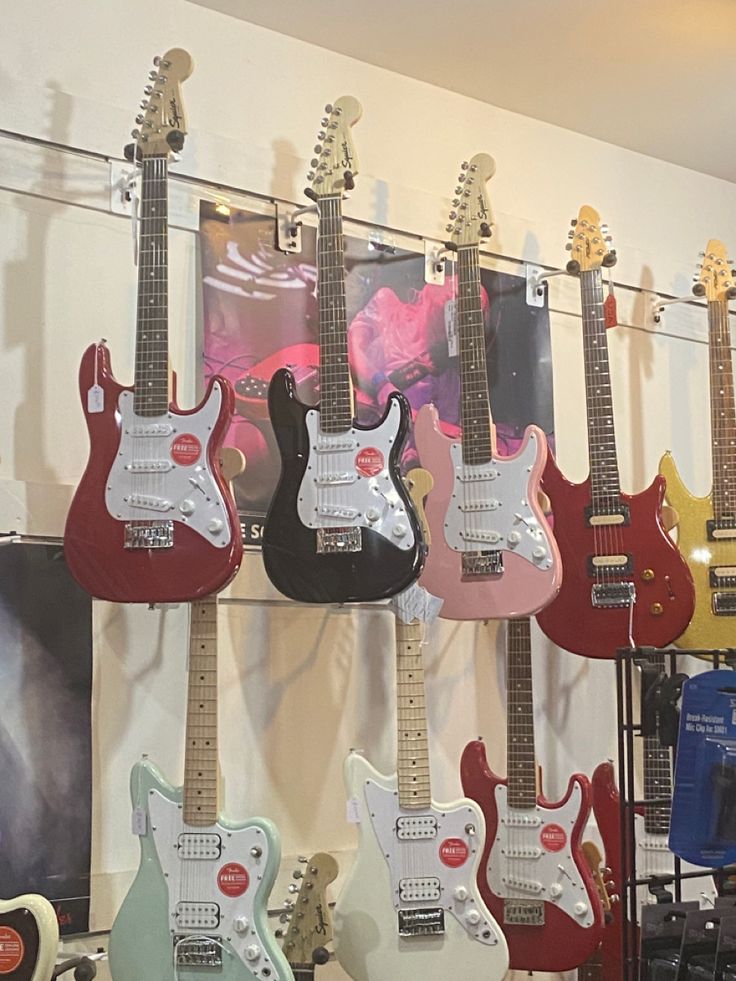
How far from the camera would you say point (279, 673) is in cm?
290

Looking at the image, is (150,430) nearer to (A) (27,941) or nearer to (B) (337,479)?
(B) (337,479)

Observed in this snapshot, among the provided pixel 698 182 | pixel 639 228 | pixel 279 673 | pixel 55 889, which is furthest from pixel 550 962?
pixel 698 182

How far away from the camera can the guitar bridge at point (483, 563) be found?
2768mm

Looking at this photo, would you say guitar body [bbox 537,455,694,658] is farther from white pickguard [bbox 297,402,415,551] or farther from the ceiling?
the ceiling

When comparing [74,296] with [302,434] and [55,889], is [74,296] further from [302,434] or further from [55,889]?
[55,889]

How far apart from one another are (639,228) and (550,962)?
2.14m

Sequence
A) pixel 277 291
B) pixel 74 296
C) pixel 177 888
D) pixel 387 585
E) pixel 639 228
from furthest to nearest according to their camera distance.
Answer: pixel 639 228 → pixel 277 291 → pixel 74 296 → pixel 387 585 → pixel 177 888

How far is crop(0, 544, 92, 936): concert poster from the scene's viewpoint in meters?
2.49

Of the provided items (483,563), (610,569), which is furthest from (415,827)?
(610,569)

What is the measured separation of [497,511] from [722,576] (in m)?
0.75

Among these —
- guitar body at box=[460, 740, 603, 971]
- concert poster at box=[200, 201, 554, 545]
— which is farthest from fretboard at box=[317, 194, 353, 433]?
guitar body at box=[460, 740, 603, 971]

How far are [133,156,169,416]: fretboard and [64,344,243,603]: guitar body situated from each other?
0.13ft

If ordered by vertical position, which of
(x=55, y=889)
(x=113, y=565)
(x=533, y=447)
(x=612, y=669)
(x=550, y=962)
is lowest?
(x=550, y=962)

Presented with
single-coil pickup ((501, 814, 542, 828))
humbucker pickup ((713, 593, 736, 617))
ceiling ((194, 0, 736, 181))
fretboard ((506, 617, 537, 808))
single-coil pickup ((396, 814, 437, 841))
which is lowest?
single-coil pickup ((501, 814, 542, 828))
